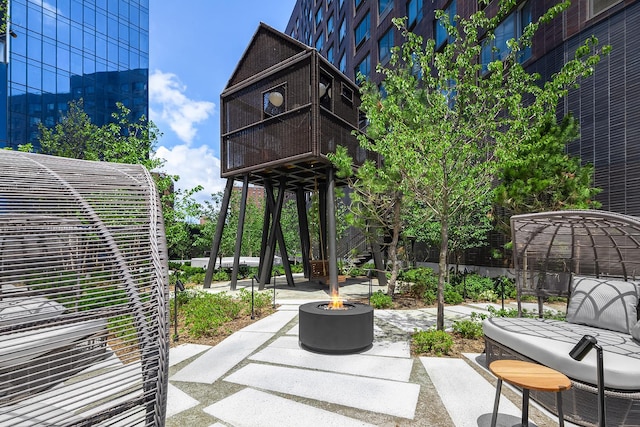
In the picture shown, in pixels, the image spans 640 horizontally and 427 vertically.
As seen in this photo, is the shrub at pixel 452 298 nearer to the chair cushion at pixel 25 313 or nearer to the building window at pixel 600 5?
the chair cushion at pixel 25 313

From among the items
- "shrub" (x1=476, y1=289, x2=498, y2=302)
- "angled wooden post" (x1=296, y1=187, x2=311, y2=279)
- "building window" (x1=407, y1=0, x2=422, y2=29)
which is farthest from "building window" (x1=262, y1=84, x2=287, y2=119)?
"building window" (x1=407, y1=0, x2=422, y2=29)

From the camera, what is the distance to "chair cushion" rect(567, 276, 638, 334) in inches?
199

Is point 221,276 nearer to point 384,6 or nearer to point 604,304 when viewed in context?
point 604,304

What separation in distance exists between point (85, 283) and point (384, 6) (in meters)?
→ 28.5

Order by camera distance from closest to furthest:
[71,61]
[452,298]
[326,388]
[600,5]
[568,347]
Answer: [568,347], [326,388], [452,298], [600,5], [71,61]

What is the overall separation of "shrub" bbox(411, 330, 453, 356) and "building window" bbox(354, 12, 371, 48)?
26.8 meters

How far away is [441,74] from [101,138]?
13.2m

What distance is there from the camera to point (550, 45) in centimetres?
1305

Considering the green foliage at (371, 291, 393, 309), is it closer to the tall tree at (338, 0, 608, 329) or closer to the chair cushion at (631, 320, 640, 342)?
the tall tree at (338, 0, 608, 329)

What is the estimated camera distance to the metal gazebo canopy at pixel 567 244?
19.3ft

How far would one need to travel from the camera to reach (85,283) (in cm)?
231

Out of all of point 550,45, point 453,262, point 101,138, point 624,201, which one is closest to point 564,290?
point 624,201

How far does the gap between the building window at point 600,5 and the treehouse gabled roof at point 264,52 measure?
978 cm

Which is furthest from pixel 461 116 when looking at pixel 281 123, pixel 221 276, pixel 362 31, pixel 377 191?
pixel 362 31
